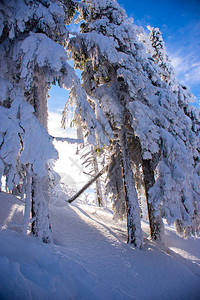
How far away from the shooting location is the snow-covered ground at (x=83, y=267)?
8.68ft

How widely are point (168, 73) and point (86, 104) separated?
27.5 ft

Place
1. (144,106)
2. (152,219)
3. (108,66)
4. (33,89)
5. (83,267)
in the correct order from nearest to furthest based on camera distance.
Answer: (83,267)
(33,89)
(144,106)
(152,219)
(108,66)

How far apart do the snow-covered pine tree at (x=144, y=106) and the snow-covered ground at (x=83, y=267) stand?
1737mm

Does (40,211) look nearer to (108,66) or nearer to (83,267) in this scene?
(83,267)

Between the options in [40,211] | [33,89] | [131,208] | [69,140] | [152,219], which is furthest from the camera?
[152,219]

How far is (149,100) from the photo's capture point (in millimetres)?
7688

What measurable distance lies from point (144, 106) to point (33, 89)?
4592 mm

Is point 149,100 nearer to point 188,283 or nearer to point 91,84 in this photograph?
point 91,84

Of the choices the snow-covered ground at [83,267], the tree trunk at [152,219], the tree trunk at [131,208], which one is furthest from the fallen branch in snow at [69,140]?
the tree trunk at [152,219]

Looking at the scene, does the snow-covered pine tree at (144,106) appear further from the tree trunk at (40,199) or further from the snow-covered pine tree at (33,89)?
the tree trunk at (40,199)

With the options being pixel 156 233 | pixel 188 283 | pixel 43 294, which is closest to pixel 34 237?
pixel 43 294

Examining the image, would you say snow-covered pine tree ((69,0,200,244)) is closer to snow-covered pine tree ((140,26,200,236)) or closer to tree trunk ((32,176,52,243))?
snow-covered pine tree ((140,26,200,236))

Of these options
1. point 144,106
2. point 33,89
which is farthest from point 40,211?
point 144,106

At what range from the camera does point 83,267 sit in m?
3.61
